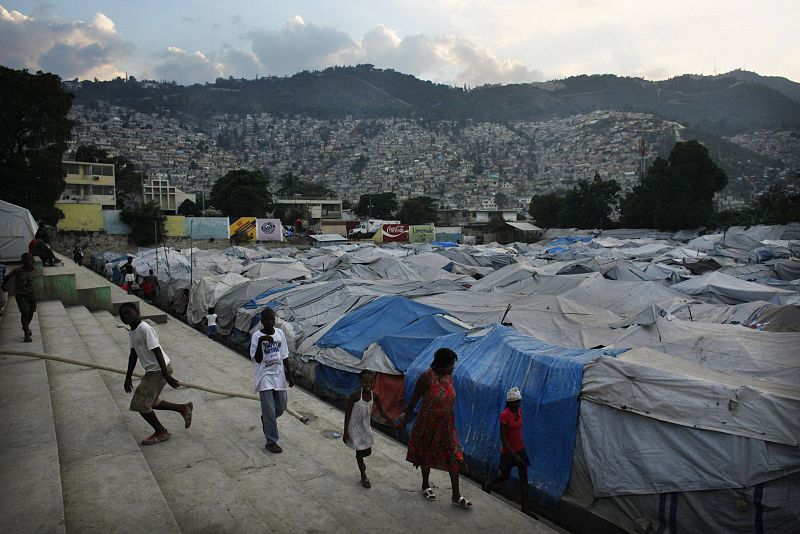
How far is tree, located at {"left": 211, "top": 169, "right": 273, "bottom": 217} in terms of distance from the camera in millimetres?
57906

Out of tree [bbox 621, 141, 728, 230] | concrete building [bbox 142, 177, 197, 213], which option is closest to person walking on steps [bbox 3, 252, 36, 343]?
tree [bbox 621, 141, 728, 230]

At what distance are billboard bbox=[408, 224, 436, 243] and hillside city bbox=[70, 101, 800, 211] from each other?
84094 millimetres

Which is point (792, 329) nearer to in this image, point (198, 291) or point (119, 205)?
point (198, 291)

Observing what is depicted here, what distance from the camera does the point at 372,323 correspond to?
A: 1000cm

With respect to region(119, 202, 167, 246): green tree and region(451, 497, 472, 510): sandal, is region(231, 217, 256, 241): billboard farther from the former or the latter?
region(451, 497, 472, 510): sandal

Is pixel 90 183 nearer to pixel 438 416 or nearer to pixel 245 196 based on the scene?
pixel 245 196

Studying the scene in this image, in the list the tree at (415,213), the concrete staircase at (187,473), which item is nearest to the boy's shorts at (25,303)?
the concrete staircase at (187,473)

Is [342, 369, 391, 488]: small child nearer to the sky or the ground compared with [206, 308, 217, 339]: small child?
nearer to the sky

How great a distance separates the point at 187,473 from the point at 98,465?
2.16 feet

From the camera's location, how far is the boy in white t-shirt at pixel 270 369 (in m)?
4.90

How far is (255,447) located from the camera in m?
5.18

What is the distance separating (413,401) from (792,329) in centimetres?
841

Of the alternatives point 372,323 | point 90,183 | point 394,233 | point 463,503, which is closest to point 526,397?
point 463,503

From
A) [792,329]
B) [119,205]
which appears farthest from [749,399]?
[119,205]
